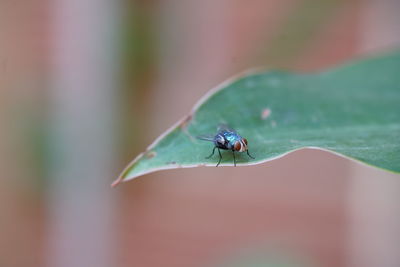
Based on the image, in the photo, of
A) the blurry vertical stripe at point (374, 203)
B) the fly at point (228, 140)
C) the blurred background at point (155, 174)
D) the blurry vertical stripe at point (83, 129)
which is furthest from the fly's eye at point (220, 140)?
the blurry vertical stripe at point (374, 203)

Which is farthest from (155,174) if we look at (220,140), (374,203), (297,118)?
(297,118)

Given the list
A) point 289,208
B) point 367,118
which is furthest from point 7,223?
point 367,118

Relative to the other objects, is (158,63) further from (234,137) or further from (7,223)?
(7,223)

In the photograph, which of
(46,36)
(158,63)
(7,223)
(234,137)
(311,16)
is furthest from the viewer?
(7,223)

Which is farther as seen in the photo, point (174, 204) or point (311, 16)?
point (174, 204)

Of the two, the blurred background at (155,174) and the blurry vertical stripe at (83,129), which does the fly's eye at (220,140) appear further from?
the blurry vertical stripe at (83,129)

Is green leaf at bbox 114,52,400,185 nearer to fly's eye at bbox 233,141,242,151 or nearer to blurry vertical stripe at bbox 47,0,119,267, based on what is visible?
fly's eye at bbox 233,141,242,151

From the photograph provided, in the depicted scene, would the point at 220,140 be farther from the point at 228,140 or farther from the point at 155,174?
the point at 155,174
